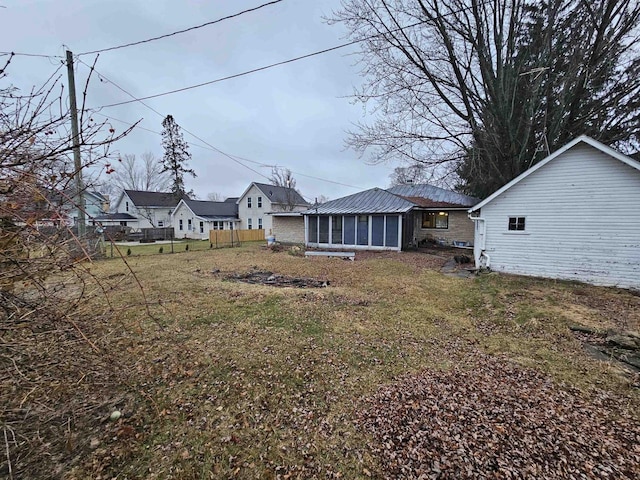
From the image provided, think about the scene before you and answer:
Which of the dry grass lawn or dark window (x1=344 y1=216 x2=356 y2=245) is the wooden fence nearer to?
dark window (x1=344 y1=216 x2=356 y2=245)

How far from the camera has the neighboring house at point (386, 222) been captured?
15.5m

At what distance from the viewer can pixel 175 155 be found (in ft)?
102

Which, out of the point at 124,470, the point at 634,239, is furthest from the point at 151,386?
the point at 634,239

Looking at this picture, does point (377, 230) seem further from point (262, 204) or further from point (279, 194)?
point (279, 194)

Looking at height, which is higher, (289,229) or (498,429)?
(289,229)

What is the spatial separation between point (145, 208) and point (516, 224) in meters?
34.8

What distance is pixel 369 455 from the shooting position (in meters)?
2.38

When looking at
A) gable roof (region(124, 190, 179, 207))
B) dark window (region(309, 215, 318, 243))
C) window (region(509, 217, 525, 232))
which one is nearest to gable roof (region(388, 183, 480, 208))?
dark window (region(309, 215, 318, 243))

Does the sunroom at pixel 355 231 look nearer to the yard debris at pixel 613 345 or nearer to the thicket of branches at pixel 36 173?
the yard debris at pixel 613 345

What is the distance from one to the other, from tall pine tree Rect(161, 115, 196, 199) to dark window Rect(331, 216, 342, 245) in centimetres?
2258

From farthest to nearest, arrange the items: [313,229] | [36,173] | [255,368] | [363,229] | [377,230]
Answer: [313,229], [363,229], [377,230], [255,368], [36,173]

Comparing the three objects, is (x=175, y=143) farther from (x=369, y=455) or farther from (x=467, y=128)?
(x=369, y=455)

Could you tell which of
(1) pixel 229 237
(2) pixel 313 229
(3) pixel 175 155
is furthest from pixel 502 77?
(3) pixel 175 155

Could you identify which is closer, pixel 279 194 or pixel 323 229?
pixel 323 229
